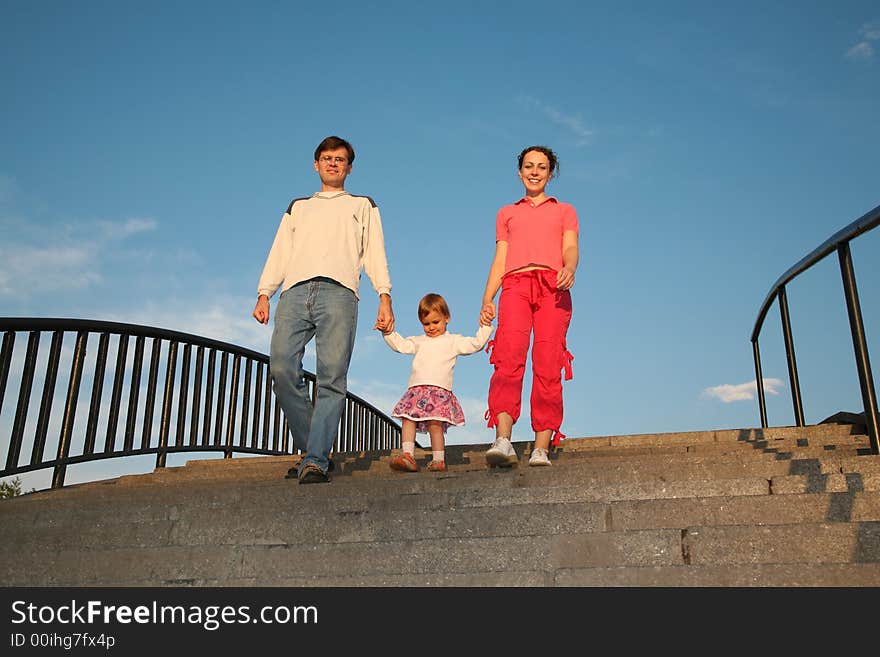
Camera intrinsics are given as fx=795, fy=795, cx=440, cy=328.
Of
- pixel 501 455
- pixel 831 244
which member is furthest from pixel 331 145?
pixel 831 244

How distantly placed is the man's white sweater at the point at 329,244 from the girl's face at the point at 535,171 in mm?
911

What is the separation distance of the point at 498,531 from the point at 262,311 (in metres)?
2.19

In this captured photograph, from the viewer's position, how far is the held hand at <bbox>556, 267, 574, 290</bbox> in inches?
164

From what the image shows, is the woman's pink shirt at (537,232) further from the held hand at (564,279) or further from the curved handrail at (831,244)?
Answer: the curved handrail at (831,244)

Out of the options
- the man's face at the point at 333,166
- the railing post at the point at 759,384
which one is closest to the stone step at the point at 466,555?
the man's face at the point at 333,166

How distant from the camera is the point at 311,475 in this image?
4.26 metres

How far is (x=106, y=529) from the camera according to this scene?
3.57m

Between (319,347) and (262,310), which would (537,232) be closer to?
(319,347)

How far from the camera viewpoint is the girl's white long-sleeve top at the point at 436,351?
5.09m

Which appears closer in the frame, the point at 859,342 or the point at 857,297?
the point at 859,342

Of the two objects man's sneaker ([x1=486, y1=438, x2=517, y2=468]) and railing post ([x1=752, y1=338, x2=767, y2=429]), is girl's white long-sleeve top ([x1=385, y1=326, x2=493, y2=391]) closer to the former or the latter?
man's sneaker ([x1=486, y1=438, x2=517, y2=468])
